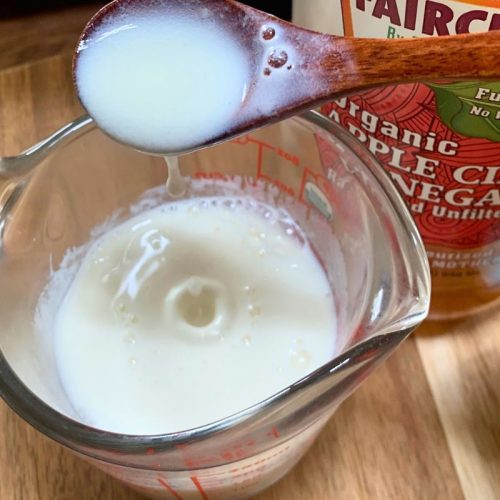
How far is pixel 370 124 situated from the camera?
1.75 ft

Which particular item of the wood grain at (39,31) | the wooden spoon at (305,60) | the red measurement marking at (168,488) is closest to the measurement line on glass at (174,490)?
the red measurement marking at (168,488)

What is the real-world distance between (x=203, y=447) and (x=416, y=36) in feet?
0.87

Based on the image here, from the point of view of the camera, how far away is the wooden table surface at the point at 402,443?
0.56 metres

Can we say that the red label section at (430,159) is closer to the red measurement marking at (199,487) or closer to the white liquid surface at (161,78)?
the white liquid surface at (161,78)

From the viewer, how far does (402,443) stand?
1.89 ft

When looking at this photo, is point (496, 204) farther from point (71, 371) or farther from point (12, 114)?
point (12, 114)

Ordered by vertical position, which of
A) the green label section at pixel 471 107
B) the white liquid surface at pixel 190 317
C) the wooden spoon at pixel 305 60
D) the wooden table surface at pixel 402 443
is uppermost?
the wooden spoon at pixel 305 60

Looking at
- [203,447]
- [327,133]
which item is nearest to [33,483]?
[203,447]

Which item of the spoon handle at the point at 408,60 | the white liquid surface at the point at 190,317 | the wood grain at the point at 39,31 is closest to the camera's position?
the spoon handle at the point at 408,60

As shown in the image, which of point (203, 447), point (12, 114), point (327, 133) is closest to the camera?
point (203, 447)

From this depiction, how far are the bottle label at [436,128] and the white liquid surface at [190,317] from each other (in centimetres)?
11

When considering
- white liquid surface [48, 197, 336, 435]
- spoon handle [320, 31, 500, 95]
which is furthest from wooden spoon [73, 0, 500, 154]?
white liquid surface [48, 197, 336, 435]

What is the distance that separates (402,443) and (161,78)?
0.32 metres

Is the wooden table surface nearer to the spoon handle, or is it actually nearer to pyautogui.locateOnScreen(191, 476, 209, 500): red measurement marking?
pyautogui.locateOnScreen(191, 476, 209, 500): red measurement marking
